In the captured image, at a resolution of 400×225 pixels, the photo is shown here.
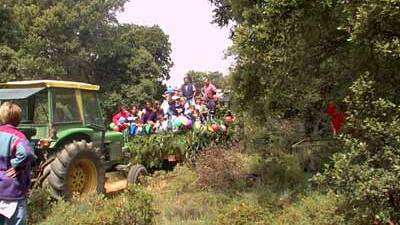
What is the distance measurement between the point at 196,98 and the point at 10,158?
32.3 ft

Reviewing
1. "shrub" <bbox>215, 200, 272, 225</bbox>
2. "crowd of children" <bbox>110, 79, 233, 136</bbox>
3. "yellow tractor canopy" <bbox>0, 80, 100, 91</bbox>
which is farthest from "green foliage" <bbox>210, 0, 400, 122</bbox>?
"crowd of children" <bbox>110, 79, 233, 136</bbox>

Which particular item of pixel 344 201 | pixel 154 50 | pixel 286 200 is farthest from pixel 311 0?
pixel 154 50

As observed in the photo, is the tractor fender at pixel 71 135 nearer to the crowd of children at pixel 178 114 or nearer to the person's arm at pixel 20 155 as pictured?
the crowd of children at pixel 178 114

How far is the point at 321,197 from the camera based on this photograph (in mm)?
7797

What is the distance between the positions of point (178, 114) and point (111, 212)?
7561 millimetres

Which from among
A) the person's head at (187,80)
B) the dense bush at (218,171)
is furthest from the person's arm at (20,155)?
the person's head at (187,80)

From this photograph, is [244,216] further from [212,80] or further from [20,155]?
[212,80]

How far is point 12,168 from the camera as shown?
5309mm

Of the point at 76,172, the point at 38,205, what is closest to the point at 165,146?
the point at 76,172

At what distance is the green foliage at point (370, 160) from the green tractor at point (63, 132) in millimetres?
4440

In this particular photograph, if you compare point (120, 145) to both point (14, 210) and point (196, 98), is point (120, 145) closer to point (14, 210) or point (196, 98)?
point (196, 98)

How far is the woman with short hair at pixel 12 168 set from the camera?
527cm

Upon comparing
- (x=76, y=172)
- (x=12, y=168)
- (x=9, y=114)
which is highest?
(x=9, y=114)

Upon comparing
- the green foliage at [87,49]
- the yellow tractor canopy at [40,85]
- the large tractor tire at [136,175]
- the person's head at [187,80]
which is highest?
the green foliage at [87,49]
